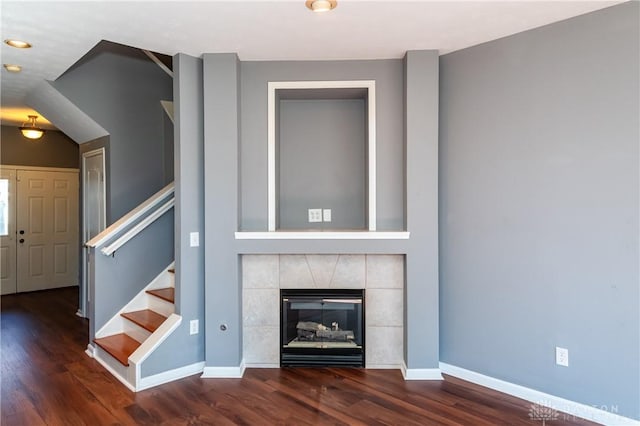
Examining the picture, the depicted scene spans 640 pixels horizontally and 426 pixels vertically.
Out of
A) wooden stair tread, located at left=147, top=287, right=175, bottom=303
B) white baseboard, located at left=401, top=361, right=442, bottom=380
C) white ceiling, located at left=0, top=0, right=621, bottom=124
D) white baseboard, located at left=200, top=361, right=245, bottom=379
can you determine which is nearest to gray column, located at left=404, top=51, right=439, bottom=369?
white baseboard, located at left=401, top=361, right=442, bottom=380

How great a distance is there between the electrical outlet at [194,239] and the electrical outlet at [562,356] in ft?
9.15

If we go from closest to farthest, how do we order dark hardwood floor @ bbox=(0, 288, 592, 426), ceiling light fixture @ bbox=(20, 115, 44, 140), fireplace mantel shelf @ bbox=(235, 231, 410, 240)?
1. dark hardwood floor @ bbox=(0, 288, 592, 426)
2. fireplace mantel shelf @ bbox=(235, 231, 410, 240)
3. ceiling light fixture @ bbox=(20, 115, 44, 140)

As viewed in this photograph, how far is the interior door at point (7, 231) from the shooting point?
5.79 metres

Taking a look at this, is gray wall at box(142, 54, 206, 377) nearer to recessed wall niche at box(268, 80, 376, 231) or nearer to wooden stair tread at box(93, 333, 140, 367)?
wooden stair tread at box(93, 333, 140, 367)

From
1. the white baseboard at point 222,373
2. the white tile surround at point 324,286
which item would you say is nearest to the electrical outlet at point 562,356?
the white tile surround at point 324,286

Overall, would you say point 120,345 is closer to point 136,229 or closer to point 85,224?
point 136,229

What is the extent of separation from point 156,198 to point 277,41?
2.08 m

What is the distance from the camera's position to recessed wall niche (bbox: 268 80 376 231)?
3508 millimetres

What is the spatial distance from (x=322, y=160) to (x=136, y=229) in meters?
1.96

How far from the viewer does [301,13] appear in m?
2.33

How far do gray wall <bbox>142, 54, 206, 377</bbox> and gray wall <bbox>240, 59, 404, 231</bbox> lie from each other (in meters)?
0.36

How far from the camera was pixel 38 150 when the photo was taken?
607cm

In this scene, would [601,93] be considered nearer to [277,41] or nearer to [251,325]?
[277,41]

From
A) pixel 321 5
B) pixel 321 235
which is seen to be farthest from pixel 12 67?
pixel 321 235
